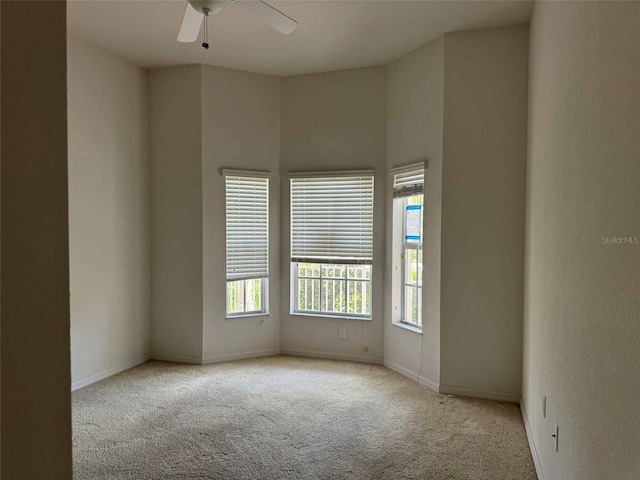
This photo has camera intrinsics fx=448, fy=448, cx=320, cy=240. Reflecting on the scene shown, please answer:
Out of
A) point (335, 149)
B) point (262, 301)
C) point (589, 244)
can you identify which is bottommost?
point (262, 301)

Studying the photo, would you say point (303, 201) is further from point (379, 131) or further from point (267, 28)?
point (267, 28)

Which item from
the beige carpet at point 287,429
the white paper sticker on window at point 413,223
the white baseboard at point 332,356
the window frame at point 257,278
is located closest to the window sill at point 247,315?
the window frame at point 257,278

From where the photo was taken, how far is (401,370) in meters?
4.32

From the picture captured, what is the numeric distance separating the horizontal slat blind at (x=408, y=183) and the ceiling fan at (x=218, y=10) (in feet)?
6.03

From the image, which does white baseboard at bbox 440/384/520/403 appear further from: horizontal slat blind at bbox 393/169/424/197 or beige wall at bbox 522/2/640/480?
horizontal slat blind at bbox 393/169/424/197

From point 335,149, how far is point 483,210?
1712mm

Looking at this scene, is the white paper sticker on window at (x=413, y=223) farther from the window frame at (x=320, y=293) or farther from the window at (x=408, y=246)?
the window frame at (x=320, y=293)

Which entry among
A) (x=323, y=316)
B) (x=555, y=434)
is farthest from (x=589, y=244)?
(x=323, y=316)

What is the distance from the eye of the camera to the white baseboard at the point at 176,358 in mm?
4590

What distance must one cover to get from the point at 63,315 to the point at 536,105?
3.11 meters

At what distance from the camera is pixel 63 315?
0.84 meters

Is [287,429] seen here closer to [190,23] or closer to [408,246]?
[408,246]

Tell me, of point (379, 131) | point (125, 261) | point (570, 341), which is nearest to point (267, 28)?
point (379, 131)

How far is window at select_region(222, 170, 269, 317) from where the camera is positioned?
4.69 m
